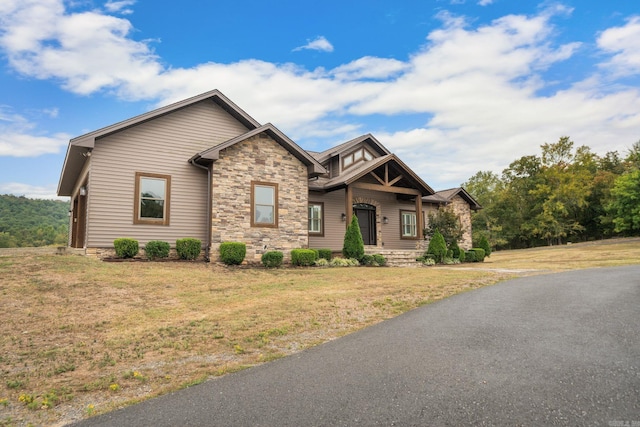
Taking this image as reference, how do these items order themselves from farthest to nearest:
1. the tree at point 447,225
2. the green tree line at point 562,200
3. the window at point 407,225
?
1. the green tree line at point 562,200
2. the window at point 407,225
3. the tree at point 447,225

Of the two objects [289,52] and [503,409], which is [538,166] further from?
[503,409]

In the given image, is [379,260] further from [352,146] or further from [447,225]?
[352,146]

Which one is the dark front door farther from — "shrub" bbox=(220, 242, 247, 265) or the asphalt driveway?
the asphalt driveway

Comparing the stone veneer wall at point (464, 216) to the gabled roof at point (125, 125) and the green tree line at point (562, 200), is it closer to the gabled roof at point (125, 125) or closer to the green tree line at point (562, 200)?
the gabled roof at point (125, 125)

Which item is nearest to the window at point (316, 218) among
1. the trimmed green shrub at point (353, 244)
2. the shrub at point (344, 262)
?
the trimmed green shrub at point (353, 244)

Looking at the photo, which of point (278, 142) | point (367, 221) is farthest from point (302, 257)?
point (367, 221)

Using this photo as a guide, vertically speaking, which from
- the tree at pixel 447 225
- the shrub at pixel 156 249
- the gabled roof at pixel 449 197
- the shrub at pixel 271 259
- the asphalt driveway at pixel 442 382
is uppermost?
the gabled roof at pixel 449 197

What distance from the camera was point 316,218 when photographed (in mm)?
18766

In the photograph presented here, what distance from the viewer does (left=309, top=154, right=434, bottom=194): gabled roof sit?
17417mm

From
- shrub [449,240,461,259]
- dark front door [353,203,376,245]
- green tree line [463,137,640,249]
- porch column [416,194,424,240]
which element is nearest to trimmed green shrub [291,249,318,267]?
dark front door [353,203,376,245]

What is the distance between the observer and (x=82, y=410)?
354 cm

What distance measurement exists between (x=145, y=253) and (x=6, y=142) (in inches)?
1088

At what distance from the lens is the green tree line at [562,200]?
3425 centimetres

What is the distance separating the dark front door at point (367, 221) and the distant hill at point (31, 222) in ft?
80.1
